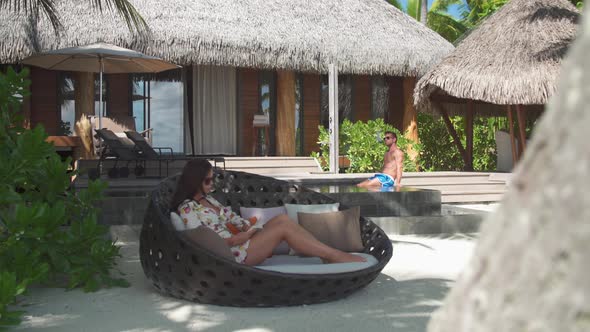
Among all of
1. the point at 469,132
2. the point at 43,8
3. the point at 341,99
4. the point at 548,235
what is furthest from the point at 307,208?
the point at 341,99

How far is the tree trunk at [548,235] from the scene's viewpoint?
2.10 ft

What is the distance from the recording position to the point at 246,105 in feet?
44.8

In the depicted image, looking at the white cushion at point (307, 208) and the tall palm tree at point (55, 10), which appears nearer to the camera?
the white cushion at point (307, 208)

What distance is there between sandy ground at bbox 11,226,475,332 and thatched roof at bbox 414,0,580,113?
6.98 meters

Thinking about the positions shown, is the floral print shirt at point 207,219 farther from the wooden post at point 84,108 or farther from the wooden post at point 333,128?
the wooden post at point 84,108

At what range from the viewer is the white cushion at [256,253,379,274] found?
3844mm

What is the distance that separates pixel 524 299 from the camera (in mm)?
688

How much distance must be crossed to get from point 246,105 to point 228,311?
33.2ft

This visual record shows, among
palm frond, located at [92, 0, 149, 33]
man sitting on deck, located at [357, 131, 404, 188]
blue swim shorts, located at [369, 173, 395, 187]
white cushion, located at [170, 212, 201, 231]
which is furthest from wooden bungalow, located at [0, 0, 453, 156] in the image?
white cushion, located at [170, 212, 201, 231]

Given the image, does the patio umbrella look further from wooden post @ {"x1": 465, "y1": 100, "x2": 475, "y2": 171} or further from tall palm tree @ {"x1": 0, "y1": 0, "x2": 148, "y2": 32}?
wooden post @ {"x1": 465, "y1": 100, "x2": 475, "y2": 171}

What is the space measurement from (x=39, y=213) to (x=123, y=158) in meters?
5.48

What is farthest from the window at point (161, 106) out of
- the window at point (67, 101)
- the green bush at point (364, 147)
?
the green bush at point (364, 147)

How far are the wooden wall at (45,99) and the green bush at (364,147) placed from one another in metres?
5.13

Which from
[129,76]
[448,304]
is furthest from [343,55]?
[448,304]
